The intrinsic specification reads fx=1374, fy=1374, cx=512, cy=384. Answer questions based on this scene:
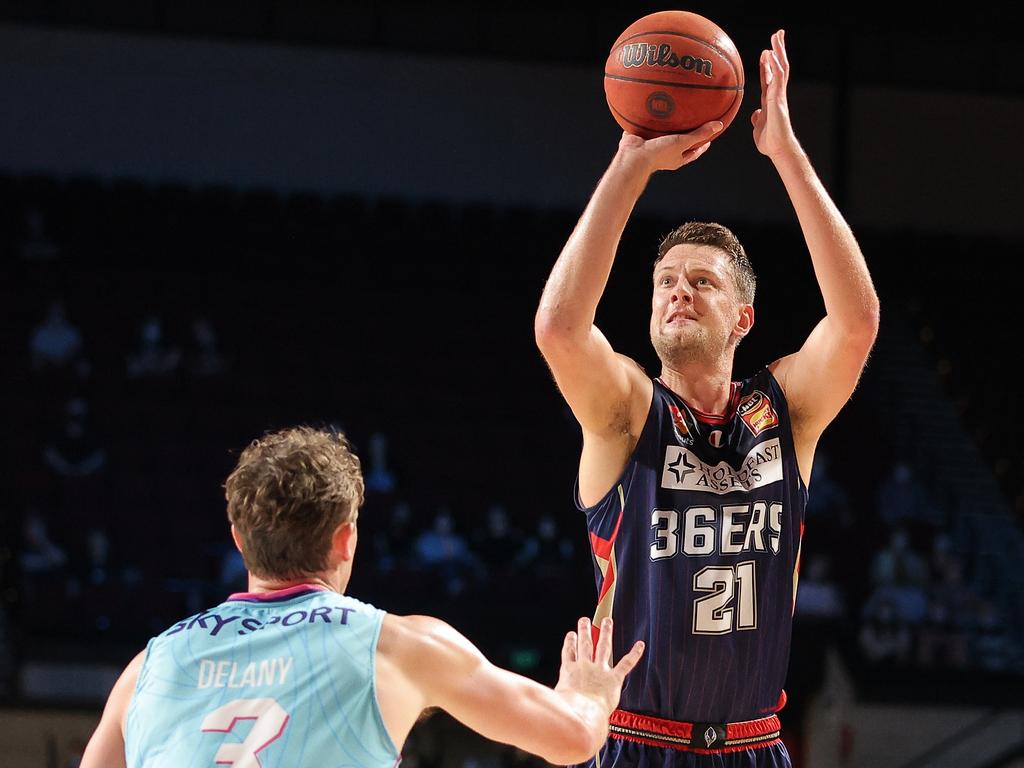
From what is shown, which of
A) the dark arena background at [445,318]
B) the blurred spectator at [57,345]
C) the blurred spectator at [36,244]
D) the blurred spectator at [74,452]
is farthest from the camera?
the blurred spectator at [36,244]

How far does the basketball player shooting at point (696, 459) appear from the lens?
3.53 meters

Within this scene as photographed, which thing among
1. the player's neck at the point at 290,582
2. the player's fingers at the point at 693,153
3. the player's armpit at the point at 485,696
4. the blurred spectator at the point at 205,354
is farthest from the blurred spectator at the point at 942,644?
the player's neck at the point at 290,582

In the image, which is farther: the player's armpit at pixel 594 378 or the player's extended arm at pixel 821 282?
the player's extended arm at pixel 821 282

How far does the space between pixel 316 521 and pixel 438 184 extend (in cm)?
1396

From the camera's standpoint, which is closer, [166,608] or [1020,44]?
[166,608]

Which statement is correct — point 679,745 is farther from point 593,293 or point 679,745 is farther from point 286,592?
point 286,592

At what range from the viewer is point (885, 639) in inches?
420

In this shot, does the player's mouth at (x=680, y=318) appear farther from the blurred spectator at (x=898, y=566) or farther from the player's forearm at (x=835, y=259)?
the blurred spectator at (x=898, y=566)

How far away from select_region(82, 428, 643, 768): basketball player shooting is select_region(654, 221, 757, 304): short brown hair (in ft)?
4.74

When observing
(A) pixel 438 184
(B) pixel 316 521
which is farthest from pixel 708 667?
(A) pixel 438 184

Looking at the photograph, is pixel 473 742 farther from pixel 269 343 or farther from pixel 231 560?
pixel 269 343

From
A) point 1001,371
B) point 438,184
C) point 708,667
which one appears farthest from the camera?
point 438,184

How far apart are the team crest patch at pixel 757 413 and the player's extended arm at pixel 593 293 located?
40 cm

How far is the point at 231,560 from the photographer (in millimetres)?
10750
